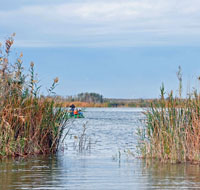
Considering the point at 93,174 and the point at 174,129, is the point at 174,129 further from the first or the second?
the point at 93,174

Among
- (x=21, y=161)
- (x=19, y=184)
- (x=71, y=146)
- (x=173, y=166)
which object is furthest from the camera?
(x=71, y=146)

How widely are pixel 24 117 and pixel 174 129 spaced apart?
3.92 m

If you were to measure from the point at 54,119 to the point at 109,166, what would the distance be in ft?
8.48

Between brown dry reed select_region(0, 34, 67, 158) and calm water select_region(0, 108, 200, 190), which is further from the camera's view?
brown dry reed select_region(0, 34, 67, 158)

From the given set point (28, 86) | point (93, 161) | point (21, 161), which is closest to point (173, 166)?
point (93, 161)

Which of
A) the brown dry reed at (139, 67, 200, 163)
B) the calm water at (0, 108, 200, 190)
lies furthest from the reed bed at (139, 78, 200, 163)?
the calm water at (0, 108, 200, 190)

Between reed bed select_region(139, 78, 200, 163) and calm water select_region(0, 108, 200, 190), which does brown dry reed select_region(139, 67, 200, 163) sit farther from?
calm water select_region(0, 108, 200, 190)

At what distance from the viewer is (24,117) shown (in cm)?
1377

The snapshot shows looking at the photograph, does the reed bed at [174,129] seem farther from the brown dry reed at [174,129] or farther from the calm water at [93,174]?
the calm water at [93,174]

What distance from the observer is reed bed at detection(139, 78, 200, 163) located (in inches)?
494

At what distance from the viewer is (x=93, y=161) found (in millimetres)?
13984

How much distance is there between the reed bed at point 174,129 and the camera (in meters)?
12.5

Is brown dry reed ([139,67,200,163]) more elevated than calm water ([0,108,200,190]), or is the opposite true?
brown dry reed ([139,67,200,163])

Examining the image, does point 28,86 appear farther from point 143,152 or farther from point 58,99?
point 143,152
